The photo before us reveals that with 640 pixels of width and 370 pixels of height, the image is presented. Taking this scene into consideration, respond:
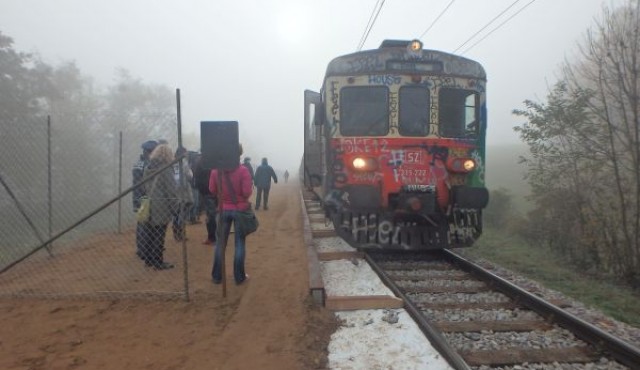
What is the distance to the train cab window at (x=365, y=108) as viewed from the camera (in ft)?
24.9

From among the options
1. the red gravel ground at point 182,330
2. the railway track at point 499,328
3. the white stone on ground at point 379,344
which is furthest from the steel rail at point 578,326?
the red gravel ground at point 182,330

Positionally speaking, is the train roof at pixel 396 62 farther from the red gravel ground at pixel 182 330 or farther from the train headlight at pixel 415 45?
the red gravel ground at pixel 182 330

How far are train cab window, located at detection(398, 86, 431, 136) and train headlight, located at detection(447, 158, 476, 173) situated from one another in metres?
0.66

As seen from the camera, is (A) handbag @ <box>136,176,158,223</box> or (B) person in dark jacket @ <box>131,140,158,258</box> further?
(B) person in dark jacket @ <box>131,140,158,258</box>

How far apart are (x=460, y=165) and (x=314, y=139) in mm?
3481

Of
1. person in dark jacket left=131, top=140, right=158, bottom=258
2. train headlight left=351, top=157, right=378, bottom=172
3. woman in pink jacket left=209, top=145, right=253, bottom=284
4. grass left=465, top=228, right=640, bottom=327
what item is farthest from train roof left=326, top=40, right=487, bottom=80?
grass left=465, top=228, right=640, bottom=327

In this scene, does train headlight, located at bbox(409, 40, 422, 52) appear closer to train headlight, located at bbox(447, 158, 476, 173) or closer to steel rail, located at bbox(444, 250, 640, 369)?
train headlight, located at bbox(447, 158, 476, 173)

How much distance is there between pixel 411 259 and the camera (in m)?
7.97

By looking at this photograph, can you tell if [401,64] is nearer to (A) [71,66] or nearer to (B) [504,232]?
(B) [504,232]

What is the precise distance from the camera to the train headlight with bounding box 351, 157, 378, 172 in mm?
7387

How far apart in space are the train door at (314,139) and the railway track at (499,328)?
2872 mm

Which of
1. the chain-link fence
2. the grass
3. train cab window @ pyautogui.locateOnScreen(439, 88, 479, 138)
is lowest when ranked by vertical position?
the grass

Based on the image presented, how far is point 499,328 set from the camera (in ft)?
14.9

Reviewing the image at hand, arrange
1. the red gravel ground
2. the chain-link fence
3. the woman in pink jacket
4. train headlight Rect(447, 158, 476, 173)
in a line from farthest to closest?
1. train headlight Rect(447, 158, 476, 173)
2. the chain-link fence
3. the woman in pink jacket
4. the red gravel ground
